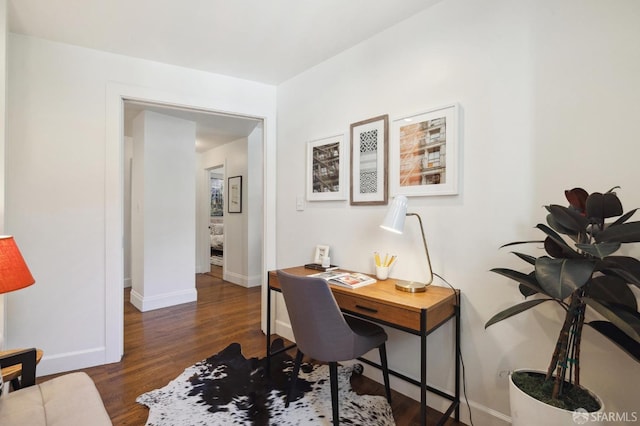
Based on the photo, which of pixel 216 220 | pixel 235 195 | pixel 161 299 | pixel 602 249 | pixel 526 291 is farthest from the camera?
pixel 216 220

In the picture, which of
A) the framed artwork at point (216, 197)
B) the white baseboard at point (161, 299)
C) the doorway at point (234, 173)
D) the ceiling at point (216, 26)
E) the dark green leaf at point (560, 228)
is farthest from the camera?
the framed artwork at point (216, 197)

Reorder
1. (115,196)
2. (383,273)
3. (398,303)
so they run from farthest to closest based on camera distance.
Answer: (115,196) → (383,273) → (398,303)

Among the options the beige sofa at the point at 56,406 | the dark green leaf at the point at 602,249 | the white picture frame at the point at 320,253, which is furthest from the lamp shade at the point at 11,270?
the dark green leaf at the point at 602,249

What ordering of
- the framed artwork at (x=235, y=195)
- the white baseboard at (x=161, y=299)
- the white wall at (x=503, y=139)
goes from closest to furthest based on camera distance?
the white wall at (x=503, y=139)
the white baseboard at (x=161, y=299)
the framed artwork at (x=235, y=195)

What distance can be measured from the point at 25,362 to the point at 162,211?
2728mm

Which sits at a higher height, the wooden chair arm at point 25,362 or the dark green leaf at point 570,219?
the dark green leaf at point 570,219

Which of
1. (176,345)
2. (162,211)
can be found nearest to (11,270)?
(176,345)

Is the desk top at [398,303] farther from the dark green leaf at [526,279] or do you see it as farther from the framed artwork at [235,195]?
the framed artwork at [235,195]

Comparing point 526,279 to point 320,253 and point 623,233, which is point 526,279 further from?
point 320,253

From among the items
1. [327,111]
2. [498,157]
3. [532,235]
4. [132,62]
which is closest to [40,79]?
[132,62]

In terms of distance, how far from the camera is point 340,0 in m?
1.84

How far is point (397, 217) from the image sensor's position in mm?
1777

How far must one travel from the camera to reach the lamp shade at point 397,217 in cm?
177

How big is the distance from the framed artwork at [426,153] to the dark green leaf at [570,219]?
0.64 metres
